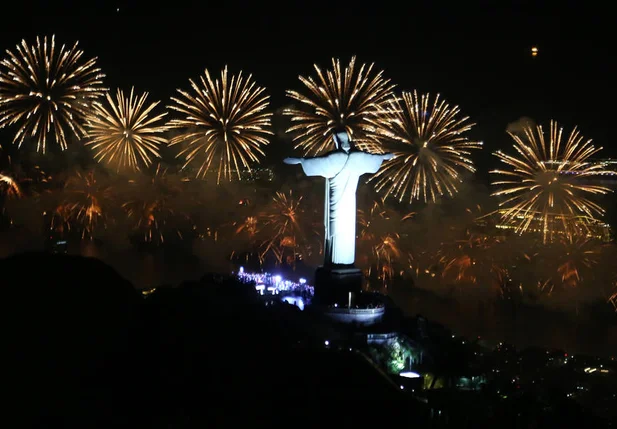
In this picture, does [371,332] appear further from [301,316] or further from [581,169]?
[581,169]

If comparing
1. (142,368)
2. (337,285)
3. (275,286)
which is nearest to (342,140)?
(337,285)

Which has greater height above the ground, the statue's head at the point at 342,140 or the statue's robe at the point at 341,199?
the statue's head at the point at 342,140

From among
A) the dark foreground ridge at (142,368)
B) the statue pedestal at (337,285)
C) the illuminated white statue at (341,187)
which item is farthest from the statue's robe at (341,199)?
the dark foreground ridge at (142,368)

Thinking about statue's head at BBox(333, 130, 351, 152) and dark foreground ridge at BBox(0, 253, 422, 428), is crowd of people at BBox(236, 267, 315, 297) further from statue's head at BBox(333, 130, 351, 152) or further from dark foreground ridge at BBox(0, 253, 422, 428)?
dark foreground ridge at BBox(0, 253, 422, 428)

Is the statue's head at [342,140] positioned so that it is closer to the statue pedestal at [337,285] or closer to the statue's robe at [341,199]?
the statue's robe at [341,199]

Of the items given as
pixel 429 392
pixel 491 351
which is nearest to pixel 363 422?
pixel 429 392

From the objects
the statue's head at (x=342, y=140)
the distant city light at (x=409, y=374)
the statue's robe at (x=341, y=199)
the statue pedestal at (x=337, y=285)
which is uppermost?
the statue's head at (x=342, y=140)
